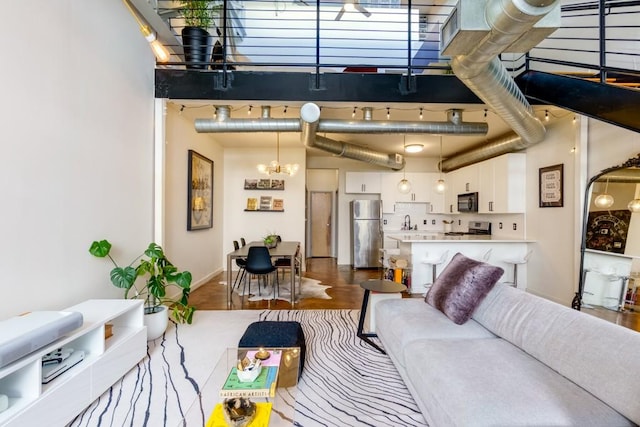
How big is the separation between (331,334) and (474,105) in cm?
309

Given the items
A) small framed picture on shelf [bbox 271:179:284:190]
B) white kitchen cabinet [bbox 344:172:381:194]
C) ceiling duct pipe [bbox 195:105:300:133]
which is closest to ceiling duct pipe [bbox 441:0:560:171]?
ceiling duct pipe [bbox 195:105:300:133]

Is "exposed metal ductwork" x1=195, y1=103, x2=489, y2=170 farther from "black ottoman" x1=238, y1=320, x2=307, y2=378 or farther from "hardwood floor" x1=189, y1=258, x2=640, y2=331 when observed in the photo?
"black ottoman" x1=238, y1=320, x2=307, y2=378

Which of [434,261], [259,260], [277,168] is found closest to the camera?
[259,260]

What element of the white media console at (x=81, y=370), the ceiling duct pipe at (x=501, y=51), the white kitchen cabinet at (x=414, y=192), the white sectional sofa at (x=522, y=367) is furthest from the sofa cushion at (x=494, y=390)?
the white kitchen cabinet at (x=414, y=192)

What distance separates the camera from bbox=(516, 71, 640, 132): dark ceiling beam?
2500 mm

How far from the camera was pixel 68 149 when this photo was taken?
2400 millimetres

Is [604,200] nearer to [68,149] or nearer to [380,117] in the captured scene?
[380,117]

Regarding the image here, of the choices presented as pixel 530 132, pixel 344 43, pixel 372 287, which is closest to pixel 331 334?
pixel 372 287

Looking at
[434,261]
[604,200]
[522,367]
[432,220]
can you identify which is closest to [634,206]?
[604,200]

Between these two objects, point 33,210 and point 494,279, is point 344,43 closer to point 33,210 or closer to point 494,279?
A: point 494,279

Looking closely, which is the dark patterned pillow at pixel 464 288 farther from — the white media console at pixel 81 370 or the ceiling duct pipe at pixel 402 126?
the white media console at pixel 81 370

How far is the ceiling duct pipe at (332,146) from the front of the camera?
3.52 meters

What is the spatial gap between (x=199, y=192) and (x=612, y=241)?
5.61 metres

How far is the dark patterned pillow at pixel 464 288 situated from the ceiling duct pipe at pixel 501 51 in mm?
1523
